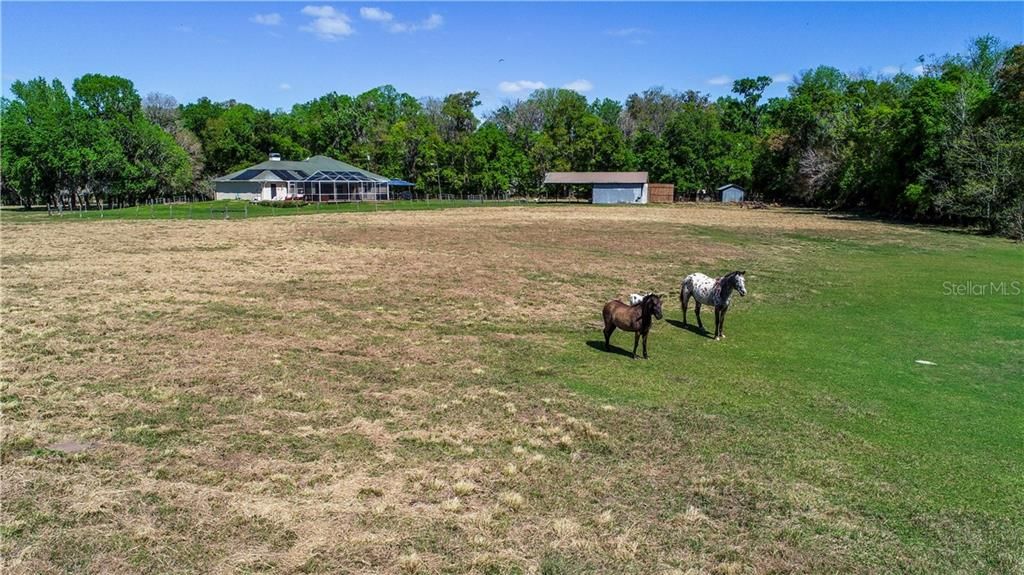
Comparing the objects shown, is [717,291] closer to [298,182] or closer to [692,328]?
[692,328]

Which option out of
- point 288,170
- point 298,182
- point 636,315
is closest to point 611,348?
point 636,315

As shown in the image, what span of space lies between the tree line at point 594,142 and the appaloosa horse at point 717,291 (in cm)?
3456

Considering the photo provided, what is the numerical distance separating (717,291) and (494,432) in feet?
24.5

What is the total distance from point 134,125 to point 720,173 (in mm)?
78940

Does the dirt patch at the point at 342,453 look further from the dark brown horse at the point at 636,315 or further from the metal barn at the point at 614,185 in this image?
the metal barn at the point at 614,185

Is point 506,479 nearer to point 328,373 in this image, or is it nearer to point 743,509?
point 743,509

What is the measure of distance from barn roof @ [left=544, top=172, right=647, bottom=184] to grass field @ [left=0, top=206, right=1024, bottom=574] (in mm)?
70760

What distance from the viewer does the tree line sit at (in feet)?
147

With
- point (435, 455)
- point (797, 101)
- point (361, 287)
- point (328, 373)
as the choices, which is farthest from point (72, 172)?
point (797, 101)

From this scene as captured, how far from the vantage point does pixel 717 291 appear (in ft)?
45.8

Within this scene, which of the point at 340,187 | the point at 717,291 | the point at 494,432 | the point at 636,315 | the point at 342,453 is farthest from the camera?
the point at 340,187

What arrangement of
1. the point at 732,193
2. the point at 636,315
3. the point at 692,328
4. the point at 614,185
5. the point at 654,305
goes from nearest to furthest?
the point at 654,305 → the point at 636,315 → the point at 692,328 → the point at 614,185 → the point at 732,193

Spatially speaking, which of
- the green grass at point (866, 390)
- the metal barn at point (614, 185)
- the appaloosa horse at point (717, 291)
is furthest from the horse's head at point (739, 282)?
the metal barn at point (614, 185)

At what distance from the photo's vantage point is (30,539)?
573 cm
